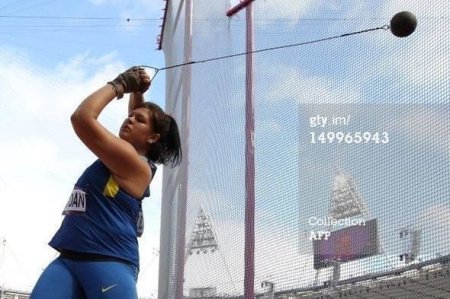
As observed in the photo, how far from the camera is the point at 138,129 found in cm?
181

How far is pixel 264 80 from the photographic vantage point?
446cm

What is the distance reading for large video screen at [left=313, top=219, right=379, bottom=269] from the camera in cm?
368

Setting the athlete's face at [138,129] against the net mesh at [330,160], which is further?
the net mesh at [330,160]

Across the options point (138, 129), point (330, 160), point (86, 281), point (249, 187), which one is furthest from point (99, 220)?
point (249, 187)

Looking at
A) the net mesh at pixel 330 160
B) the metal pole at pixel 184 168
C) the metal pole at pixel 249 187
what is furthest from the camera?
the metal pole at pixel 184 168

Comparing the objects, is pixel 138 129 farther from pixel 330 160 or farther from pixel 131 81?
pixel 330 160

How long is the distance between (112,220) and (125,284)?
171 millimetres

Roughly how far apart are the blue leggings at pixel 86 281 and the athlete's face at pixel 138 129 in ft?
1.14

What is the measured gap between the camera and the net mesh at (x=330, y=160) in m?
3.49

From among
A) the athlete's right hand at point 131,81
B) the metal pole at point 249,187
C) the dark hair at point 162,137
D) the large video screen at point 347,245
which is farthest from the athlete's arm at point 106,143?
the metal pole at point 249,187

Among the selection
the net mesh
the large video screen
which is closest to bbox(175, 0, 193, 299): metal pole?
the net mesh

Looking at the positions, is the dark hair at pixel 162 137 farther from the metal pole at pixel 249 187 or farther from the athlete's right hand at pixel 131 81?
the metal pole at pixel 249 187

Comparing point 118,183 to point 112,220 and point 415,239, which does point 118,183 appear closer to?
point 112,220

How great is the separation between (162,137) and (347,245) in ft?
7.47
